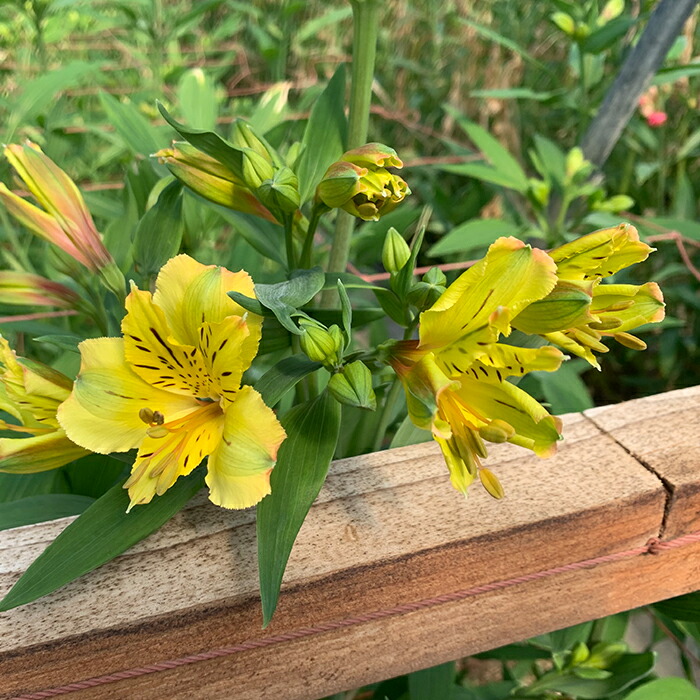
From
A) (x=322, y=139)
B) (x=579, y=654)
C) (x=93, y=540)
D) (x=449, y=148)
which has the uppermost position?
(x=322, y=139)

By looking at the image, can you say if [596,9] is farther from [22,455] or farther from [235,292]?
[22,455]

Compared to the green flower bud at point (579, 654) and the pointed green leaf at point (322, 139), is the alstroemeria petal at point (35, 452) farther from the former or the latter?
the green flower bud at point (579, 654)

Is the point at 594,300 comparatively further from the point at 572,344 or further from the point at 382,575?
the point at 382,575

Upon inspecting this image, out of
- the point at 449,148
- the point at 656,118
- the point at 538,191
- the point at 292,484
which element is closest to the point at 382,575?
the point at 292,484

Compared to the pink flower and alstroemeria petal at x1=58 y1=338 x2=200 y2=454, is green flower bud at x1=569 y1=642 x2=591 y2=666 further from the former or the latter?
the pink flower

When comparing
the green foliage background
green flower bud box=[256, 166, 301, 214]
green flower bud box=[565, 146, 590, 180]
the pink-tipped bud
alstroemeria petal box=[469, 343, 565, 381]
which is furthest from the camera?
green flower bud box=[565, 146, 590, 180]

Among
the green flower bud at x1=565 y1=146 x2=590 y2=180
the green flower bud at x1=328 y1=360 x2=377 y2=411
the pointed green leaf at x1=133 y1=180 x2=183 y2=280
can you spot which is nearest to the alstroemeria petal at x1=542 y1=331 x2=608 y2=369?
the green flower bud at x1=328 y1=360 x2=377 y2=411
